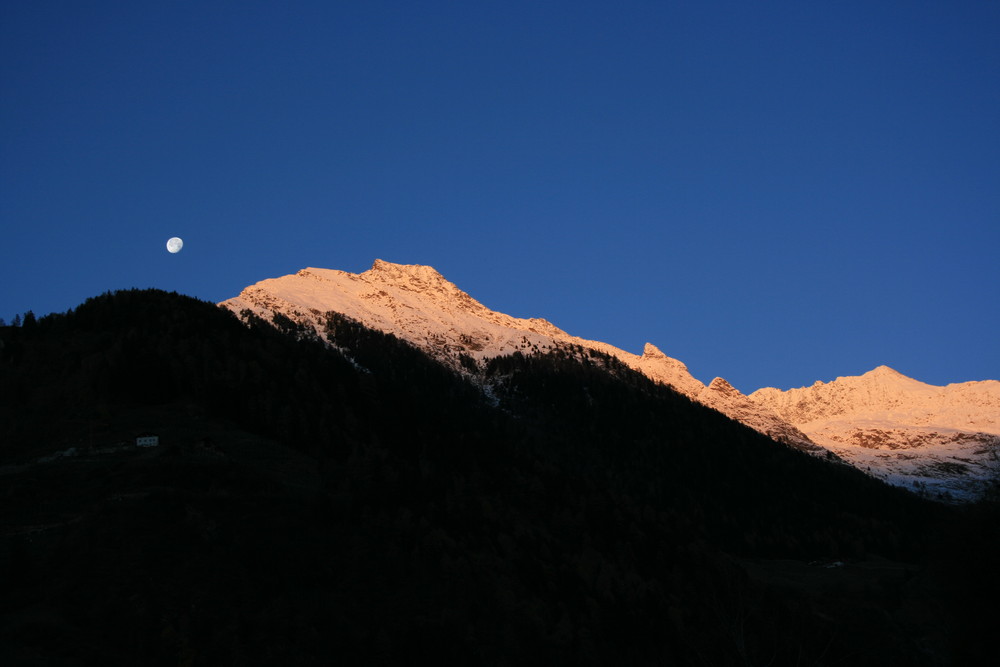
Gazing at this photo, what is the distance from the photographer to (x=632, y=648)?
309ft

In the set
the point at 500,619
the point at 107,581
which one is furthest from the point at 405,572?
the point at 107,581

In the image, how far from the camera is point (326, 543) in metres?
79.2

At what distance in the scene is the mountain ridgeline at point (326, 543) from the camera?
60594 millimetres

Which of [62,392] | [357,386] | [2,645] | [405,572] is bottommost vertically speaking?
[2,645]

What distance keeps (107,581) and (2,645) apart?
11394 millimetres

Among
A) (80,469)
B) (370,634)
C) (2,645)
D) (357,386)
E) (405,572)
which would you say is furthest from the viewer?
(357,386)

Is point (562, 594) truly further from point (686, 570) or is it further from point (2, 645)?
point (2, 645)

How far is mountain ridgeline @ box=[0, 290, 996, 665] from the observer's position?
60.6m

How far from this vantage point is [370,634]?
66062mm

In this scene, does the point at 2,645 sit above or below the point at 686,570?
below

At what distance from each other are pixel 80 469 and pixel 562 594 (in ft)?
166

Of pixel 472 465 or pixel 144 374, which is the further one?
pixel 472 465

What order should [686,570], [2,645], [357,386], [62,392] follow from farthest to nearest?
1. [357,386]
2. [686,570]
3. [62,392]
4. [2,645]

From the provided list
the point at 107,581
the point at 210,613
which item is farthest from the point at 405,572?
the point at 107,581
